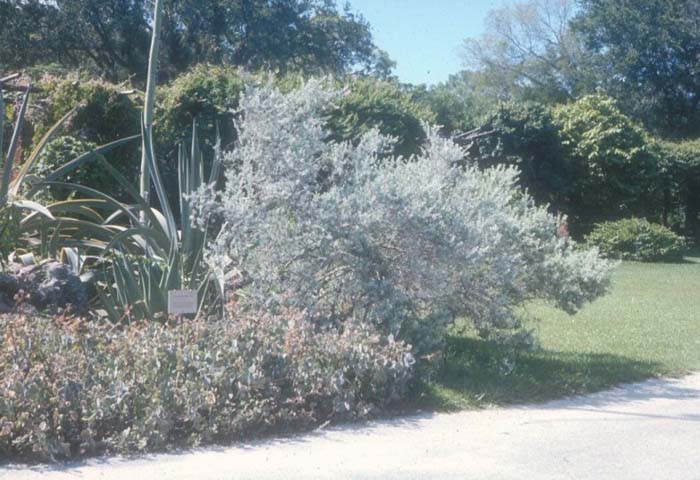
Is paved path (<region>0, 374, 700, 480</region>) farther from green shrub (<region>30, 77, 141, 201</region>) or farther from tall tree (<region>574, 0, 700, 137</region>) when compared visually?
tall tree (<region>574, 0, 700, 137</region>)

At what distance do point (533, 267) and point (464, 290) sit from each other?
1.27 metres

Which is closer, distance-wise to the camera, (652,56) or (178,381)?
(178,381)

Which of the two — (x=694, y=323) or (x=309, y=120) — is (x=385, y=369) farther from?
(x=694, y=323)

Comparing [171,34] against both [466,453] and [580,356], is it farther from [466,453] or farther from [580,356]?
[466,453]

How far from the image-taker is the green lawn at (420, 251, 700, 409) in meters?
8.57

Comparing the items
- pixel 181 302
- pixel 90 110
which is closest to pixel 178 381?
pixel 181 302

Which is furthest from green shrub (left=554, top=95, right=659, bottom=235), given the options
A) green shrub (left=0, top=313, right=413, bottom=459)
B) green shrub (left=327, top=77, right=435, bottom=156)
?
green shrub (left=0, top=313, right=413, bottom=459)

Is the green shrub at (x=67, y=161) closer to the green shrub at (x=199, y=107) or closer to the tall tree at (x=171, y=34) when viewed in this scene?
the green shrub at (x=199, y=107)

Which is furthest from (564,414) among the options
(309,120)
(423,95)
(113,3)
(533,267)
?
(113,3)

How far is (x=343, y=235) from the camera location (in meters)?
8.28

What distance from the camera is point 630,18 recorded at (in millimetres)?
44219

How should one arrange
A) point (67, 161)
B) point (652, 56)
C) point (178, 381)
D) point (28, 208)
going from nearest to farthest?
point (178, 381) < point (28, 208) < point (67, 161) < point (652, 56)

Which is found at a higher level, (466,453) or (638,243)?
(638,243)

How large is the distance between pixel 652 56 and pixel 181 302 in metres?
41.4
